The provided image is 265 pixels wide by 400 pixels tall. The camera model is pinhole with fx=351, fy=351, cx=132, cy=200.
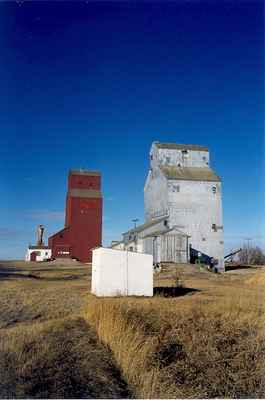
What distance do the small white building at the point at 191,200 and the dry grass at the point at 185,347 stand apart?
22478 mm

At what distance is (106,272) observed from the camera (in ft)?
42.2

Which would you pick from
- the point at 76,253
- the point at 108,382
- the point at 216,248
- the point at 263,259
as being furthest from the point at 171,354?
the point at 263,259

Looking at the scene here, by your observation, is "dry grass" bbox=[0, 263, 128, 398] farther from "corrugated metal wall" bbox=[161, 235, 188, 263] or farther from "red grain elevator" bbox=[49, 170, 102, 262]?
"red grain elevator" bbox=[49, 170, 102, 262]

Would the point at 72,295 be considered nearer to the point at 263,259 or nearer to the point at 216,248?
the point at 216,248

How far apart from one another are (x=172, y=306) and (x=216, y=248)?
23.8 metres

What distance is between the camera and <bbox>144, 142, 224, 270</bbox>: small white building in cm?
3275

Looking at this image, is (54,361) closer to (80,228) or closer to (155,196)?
(155,196)

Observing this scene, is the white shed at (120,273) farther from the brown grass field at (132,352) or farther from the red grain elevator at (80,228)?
the red grain elevator at (80,228)

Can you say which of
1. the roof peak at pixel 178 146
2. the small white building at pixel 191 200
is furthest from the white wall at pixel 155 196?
the roof peak at pixel 178 146

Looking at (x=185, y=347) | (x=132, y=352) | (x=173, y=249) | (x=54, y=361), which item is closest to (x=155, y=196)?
(x=173, y=249)

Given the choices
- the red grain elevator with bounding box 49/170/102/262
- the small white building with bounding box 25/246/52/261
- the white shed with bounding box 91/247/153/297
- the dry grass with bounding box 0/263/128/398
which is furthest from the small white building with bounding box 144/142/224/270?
the dry grass with bounding box 0/263/128/398

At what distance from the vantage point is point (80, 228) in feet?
141

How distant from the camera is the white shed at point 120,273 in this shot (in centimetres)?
1284

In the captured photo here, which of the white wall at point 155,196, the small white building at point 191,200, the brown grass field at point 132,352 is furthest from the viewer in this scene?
the white wall at point 155,196
